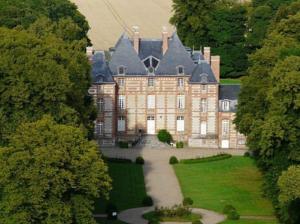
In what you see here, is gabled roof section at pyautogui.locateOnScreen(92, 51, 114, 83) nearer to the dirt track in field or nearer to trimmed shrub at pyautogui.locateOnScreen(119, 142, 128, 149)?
trimmed shrub at pyautogui.locateOnScreen(119, 142, 128, 149)

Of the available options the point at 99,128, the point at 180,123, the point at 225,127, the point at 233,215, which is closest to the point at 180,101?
the point at 180,123

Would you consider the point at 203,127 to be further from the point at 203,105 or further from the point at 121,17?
the point at 121,17

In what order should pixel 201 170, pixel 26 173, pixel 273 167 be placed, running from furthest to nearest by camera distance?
pixel 201 170
pixel 273 167
pixel 26 173

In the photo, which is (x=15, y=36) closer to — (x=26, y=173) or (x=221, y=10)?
(x=26, y=173)

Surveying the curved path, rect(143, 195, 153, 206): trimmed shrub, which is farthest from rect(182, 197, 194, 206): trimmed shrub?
rect(143, 195, 153, 206): trimmed shrub

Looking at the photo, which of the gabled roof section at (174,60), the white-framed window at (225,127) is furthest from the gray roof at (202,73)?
the white-framed window at (225,127)

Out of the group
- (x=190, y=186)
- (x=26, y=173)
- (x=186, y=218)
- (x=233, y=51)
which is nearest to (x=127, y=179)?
(x=190, y=186)
